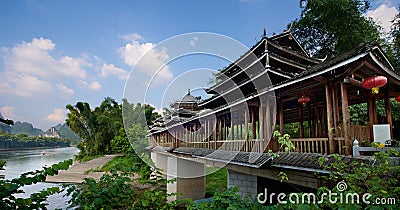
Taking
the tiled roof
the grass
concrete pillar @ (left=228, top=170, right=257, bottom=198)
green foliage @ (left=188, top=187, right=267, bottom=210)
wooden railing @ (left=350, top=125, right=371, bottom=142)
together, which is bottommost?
the grass

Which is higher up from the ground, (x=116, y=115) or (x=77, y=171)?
(x=116, y=115)

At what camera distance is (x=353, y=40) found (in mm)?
16500

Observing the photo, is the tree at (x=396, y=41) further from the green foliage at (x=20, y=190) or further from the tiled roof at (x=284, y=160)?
the green foliage at (x=20, y=190)

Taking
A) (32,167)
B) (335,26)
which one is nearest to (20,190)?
(335,26)

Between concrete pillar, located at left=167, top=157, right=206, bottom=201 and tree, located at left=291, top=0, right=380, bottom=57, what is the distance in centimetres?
1340

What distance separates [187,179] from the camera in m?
15.0

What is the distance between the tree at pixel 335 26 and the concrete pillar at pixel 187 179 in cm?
1340

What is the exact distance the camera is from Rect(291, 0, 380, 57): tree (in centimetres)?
1680

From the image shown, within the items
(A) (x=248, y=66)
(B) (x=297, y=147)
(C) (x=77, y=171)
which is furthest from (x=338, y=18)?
(C) (x=77, y=171)

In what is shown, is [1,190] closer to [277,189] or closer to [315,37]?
[277,189]

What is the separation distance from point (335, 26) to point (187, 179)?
50.6ft

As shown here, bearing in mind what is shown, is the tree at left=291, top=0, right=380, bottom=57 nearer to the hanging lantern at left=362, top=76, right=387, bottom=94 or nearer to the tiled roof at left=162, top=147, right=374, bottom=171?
the hanging lantern at left=362, top=76, right=387, bottom=94

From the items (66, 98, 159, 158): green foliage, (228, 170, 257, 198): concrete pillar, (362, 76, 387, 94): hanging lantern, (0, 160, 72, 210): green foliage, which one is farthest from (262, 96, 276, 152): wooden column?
(66, 98, 159, 158): green foliage

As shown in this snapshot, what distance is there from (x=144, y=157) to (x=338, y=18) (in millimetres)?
21866
